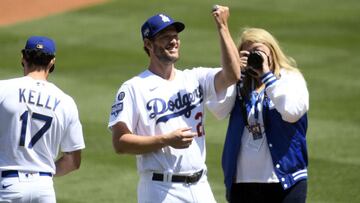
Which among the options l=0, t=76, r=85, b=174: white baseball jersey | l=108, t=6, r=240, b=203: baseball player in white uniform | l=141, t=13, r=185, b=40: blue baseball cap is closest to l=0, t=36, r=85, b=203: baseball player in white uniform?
l=0, t=76, r=85, b=174: white baseball jersey

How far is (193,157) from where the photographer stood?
20.4 feet

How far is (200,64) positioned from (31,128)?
775cm

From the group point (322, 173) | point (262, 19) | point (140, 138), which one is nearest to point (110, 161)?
point (322, 173)

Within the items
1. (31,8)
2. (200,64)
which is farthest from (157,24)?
(31,8)

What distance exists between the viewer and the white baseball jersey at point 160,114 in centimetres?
612

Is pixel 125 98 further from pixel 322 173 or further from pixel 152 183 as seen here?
pixel 322 173

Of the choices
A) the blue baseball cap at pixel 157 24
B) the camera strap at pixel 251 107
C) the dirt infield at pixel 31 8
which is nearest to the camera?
the blue baseball cap at pixel 157 24

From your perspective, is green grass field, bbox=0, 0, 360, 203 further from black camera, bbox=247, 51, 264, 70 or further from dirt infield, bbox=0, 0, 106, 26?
black camera, bbox=247, 51, 264, 70

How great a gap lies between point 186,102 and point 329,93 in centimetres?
655

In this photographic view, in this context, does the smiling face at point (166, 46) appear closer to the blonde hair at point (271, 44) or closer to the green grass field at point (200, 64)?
the blonde hair at point (271, 44)

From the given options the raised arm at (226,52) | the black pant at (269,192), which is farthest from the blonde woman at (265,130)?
the raised arm at (226,52)

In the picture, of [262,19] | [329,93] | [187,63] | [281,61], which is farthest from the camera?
[262,19]

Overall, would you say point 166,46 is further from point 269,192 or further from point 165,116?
point 269,192

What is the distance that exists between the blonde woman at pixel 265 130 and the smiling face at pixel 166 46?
51cm
